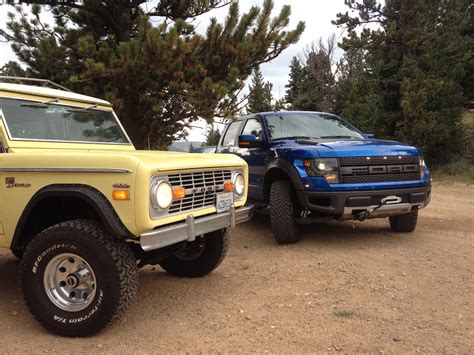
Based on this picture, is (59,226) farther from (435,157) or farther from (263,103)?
(263,103)

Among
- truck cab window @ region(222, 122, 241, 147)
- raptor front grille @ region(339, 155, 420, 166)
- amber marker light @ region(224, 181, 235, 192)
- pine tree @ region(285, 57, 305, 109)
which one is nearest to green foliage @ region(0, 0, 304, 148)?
truck cab window @ region(222, 122, 241, 147)

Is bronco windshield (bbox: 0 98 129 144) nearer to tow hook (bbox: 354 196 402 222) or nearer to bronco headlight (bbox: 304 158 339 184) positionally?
bronco headlight (bbox: 304 158 339 184)

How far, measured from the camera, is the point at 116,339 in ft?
11.2

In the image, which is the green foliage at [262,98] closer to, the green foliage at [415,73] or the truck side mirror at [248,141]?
the green foliage at [415,73]

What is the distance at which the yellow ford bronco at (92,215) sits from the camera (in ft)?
10.6

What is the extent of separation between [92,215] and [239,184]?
136 centimetres

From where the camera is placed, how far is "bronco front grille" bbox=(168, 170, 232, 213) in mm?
3590

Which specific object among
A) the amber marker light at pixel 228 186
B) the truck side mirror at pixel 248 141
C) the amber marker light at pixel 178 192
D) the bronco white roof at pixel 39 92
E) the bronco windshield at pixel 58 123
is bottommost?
the amber marker light at pixel 228 186

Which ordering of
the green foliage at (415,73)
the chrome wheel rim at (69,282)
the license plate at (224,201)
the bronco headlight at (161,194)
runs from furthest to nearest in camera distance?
the green foliage at (415,73) → the license plate at (224,201) → the chrome wheel rim at (69,282) → the bronco headlight at (161,194)

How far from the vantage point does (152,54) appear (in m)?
8.21

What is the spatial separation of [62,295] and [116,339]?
549mm

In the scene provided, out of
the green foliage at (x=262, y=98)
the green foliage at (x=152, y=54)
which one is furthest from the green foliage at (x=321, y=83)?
the green foliage at (x=152, y=54)

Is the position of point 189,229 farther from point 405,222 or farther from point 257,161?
point 405,222

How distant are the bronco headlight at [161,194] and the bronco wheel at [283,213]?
2.80 m
